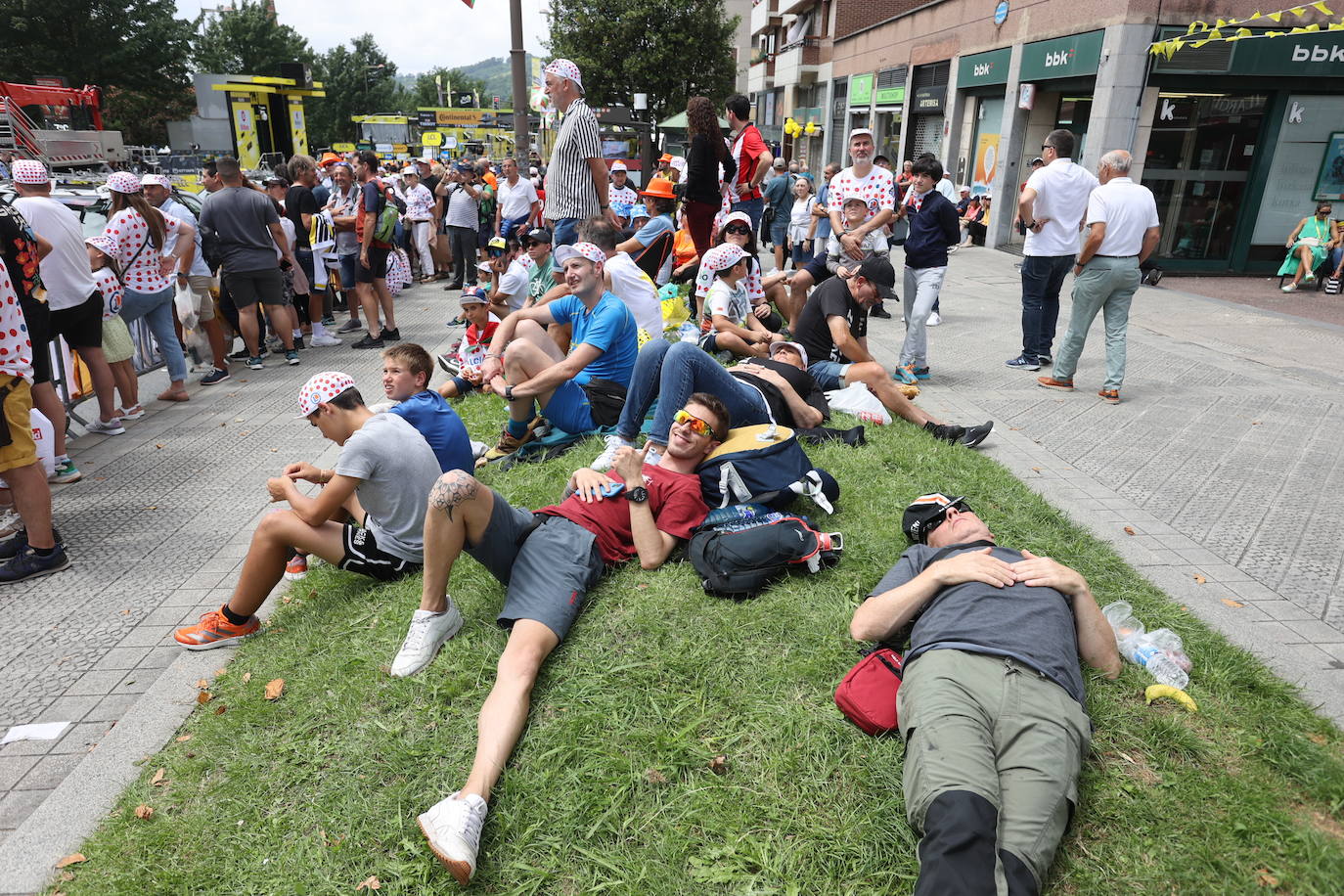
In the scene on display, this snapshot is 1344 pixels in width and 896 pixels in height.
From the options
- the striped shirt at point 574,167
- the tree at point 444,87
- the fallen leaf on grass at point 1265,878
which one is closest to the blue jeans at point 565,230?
the striped shirt at point 574,167

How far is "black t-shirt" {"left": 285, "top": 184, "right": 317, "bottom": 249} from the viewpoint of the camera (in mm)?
10484

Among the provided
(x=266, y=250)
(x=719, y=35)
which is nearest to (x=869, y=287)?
(x=266, y=250)

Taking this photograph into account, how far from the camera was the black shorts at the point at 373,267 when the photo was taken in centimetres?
979

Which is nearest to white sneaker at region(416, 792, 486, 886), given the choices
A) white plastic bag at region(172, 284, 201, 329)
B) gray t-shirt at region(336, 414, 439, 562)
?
gray t-shirt at region(336, 414, 439, 562)

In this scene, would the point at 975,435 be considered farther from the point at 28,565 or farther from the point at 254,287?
the point at 254,287

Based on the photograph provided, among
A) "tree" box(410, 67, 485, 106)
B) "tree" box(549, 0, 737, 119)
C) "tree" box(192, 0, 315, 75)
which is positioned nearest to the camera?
"tree" box(549, 0, 737, 119)

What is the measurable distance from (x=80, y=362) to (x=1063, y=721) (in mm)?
8197

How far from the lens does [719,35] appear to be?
37.0 meters

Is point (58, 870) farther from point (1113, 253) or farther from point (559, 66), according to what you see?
point (1113, 253)

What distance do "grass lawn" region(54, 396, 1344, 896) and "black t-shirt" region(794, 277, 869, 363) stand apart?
3099 millimetres

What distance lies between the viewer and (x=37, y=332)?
498 cm

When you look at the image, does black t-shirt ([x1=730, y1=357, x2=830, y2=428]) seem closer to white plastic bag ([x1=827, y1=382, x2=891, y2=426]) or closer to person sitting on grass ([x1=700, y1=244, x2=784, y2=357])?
white plastic bag ([x1=827, y1=382, x2=891, y2=426])

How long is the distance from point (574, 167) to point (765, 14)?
4873cm

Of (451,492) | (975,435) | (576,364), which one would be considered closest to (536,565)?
(451,492)
